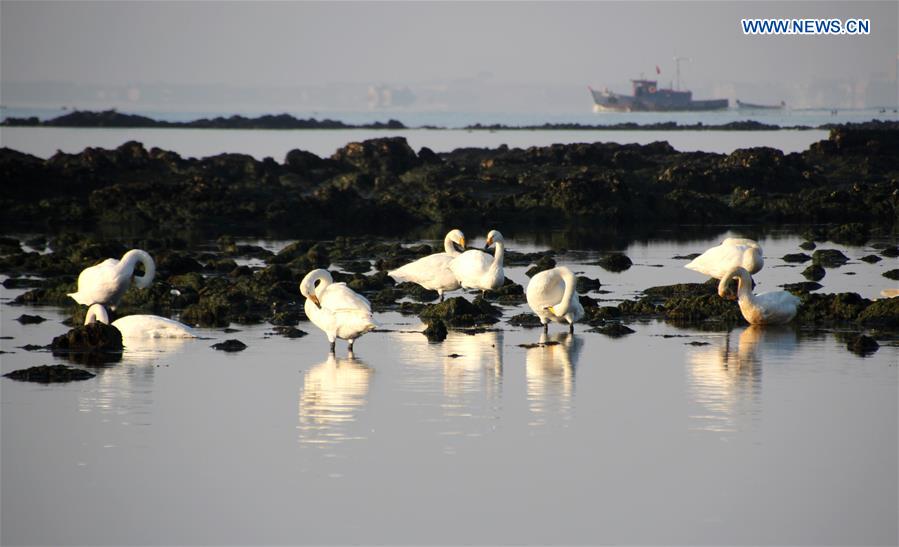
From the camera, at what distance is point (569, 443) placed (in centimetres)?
1152

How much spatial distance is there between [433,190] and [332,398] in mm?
26905

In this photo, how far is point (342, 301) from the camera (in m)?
15.5

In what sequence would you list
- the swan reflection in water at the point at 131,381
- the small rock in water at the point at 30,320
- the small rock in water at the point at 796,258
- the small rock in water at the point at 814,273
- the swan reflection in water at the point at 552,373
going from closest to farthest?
the swan reflection in water at the point at 131,381 → the swan reflection in water at the point at 552,373 → the small rock in water at the point at 30,320 → the small rock in water at the point at 814,273 → the small rock in water at the point at 796,258

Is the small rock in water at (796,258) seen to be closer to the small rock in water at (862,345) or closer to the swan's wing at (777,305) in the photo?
the swan's wing at (777,305)

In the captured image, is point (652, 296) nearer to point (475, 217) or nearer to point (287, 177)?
point (475, 217)

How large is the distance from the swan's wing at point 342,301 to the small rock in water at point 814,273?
9629 mm

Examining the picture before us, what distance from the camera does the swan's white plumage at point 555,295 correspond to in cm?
1684

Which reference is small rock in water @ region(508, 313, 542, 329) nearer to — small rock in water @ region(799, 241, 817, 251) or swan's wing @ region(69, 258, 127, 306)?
swan's wing @ region(69, 258, 127, 306)

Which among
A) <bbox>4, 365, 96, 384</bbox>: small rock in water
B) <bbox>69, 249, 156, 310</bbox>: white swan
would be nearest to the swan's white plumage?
<bbox>69, 249, 156, 310</bbox>: white swan

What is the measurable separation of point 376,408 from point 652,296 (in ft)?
27.4

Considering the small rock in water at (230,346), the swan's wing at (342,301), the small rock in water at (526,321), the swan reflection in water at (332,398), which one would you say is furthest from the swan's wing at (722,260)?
the small rock in water at (230,346)

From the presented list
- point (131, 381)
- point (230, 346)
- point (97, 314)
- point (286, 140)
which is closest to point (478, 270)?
point (230, 346)

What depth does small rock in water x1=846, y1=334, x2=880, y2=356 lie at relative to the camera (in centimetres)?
1568

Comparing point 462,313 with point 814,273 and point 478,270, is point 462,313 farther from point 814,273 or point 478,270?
point 814,273
